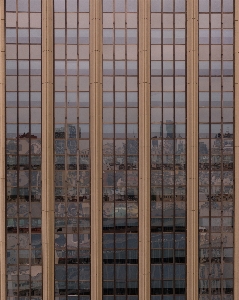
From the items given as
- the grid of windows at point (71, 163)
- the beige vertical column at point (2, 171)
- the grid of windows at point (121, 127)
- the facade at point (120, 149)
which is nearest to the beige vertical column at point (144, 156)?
the facade at point (120, 149)

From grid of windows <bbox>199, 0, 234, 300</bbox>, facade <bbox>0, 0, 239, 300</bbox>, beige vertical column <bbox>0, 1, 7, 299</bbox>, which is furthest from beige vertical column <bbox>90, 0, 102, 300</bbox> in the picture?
grid of windows <bbox>199, 0, 234, 300</bbox>

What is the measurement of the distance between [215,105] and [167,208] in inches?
282

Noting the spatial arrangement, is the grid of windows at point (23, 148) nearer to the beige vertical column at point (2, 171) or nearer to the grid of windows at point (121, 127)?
the beige vertical column at point (2, 171)

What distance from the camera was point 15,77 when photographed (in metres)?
22.2

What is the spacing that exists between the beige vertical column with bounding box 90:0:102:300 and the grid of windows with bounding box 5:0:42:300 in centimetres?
333

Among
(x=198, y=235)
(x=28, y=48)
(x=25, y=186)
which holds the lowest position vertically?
→ (x=198, y=235)

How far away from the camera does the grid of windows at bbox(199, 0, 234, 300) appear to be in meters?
22.4

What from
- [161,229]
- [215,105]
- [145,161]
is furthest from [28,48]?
[161,229]

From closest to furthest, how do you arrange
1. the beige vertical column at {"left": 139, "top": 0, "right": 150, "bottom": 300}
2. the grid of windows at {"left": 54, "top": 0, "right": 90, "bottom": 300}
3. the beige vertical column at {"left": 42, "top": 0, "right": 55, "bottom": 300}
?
the beige vertical column at {"left": 42, "top": 0, "right": 55, "bottom": 300} → the beige vertical column at {"left": 139, "top": 0, "right": 150, "bottom": 300} → the grid of windows at {"left": 54, "top": 0, "right": 90, "bottom": 300}

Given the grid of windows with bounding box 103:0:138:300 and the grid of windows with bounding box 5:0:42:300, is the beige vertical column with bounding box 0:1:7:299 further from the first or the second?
the grid of windows with bounding box 103:0:138:300

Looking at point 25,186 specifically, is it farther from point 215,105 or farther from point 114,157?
point 215,105

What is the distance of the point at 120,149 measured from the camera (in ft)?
73.4

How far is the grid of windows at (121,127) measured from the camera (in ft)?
73.3

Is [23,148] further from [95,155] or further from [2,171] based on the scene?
[95,155]
